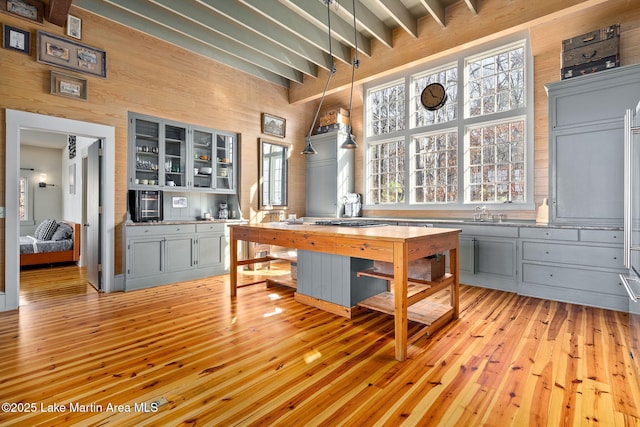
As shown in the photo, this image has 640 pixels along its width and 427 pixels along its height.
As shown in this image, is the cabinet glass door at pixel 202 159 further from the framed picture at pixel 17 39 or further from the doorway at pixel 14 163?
the framed picture at pixel 17 39

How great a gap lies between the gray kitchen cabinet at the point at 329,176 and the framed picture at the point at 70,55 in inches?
146

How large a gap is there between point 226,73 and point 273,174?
1.96 m

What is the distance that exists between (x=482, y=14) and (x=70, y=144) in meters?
8.16

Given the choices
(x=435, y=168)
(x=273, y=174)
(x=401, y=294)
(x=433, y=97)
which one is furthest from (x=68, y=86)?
(x=435, y=168)

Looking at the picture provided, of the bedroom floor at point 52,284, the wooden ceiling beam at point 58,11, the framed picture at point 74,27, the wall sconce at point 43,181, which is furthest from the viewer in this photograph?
the wall sconce at point 43,181

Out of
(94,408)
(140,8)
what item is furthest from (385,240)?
(140,8)

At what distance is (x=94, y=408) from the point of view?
168cm

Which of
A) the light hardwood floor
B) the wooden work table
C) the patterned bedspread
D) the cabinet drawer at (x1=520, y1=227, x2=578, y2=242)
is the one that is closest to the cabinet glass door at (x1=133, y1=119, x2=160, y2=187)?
the light hardwood floor

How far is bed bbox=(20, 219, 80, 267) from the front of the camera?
17.7ft

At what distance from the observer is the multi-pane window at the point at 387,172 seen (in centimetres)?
575

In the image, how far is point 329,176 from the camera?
619 cm

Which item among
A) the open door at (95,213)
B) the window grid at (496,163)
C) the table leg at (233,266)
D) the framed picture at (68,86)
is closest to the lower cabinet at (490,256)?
the window grid at (496,163)

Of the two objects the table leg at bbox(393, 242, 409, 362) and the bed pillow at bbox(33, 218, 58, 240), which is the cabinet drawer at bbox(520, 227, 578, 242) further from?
the bed pillow at bbox(33, 218, 58, 240)

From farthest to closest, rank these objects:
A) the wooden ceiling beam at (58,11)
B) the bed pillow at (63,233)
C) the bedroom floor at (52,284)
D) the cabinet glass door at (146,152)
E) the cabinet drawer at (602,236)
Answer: the bed pillow at (63,233)
the cabinet glass door at (146,152)
the bedroom floor at (52,284)
the wooden ceiling beam at (58,11)
the cabinet drawer at (602,236)
